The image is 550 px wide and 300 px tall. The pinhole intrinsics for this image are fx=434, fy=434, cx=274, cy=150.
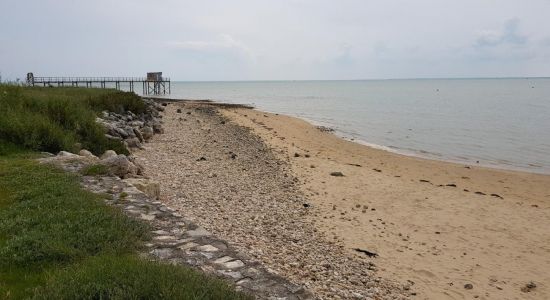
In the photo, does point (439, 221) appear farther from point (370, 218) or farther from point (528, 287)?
point (528, 287)

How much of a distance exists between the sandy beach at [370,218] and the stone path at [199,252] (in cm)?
119

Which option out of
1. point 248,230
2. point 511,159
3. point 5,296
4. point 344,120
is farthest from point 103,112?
point 344,120

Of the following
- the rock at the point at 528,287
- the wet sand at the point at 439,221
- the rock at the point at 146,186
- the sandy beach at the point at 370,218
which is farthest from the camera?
the rock at the point at 146,186

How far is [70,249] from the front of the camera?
179 inches

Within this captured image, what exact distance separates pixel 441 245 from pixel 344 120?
32.1 m

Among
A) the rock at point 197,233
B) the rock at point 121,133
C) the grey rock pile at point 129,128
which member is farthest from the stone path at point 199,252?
the rock at point 121,133

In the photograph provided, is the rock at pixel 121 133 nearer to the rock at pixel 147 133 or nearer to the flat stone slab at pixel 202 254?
the rock at pixel 147 133

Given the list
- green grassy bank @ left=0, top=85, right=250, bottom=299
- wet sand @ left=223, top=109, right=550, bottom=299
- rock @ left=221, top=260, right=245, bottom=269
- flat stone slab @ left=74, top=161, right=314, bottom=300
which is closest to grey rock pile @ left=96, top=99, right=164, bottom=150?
wet sand @ left=223, top=109, right=550, bottom=299

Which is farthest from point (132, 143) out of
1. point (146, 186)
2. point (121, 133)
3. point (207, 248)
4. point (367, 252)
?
point (207, 248)

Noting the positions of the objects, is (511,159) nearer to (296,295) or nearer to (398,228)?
(398,228)

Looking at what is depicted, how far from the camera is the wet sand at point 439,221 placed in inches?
291

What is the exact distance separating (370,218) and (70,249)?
23.6 feet

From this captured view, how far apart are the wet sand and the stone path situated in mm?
3096

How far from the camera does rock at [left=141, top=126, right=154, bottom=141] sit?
752 inches
